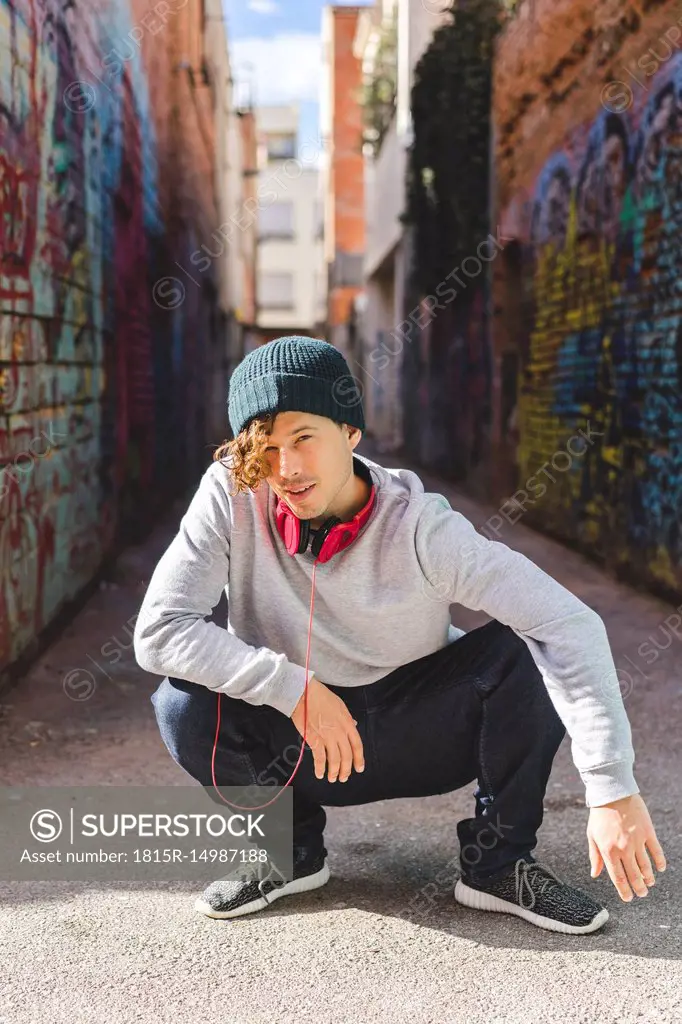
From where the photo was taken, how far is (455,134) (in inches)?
484

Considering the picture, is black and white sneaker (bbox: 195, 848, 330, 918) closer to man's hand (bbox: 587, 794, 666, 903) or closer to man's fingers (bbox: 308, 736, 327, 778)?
man's fingers (bbox: 308, 736, 327, 778)

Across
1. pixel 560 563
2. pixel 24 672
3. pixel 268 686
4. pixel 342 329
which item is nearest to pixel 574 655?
pixel 268 686

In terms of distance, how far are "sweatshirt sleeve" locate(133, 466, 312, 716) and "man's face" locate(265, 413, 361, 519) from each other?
0.62ft

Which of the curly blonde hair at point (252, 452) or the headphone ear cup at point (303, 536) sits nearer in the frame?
the curly blonde hair at point (252, 452)

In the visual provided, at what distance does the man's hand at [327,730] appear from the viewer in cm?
238

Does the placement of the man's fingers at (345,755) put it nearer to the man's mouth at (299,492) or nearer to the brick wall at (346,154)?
the man's mouth at (299,492)

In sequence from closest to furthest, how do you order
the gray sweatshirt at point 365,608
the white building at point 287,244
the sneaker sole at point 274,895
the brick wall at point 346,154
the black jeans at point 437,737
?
the gray sweatshirt at point 365,608 < the black jeans at point 437,737 < the sneaker sole at point 274,895 < the brick wall at point 346,154 < the white building at point 287,244

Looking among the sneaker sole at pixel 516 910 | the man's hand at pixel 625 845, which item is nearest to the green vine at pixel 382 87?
the sneaker sole at pixel 516 910

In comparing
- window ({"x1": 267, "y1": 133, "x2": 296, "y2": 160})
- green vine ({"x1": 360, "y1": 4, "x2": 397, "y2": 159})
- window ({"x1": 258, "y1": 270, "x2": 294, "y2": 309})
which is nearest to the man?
green vine ({"x1": 360, "y1": 4, "x2": 397, "y2": 159})

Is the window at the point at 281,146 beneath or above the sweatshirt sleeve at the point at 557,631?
above

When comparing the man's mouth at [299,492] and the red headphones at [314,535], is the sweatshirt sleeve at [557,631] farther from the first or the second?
the man's mouth at [299,492]

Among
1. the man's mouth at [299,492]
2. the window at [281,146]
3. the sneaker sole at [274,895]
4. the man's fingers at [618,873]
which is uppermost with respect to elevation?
the window at [281,146]

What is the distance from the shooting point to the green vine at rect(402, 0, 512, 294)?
11.8 m

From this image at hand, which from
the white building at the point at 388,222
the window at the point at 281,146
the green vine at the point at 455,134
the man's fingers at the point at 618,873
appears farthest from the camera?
the window at the point at 281,146
